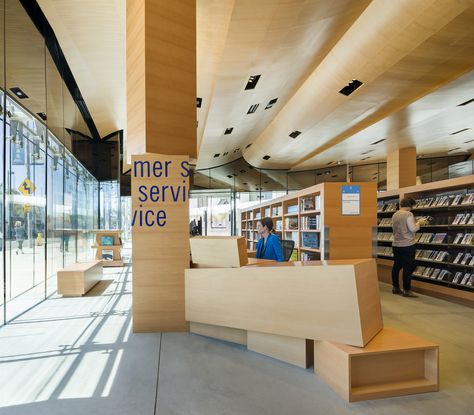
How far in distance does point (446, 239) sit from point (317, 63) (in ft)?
13.6

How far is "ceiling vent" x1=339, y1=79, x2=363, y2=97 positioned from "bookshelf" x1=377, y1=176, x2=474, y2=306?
2.26 meters

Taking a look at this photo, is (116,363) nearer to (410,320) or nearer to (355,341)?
(355,341)

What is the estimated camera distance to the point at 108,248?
10875 millimetres

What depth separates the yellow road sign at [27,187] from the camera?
18.4 ft

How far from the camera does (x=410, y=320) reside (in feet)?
15.5

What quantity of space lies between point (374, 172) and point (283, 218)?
27.1 feet

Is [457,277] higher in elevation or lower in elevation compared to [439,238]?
lower

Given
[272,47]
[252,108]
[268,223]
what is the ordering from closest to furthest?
[268,223] < [272,47] < [252,108]

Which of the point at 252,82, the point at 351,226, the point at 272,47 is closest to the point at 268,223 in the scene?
the point at 351,226

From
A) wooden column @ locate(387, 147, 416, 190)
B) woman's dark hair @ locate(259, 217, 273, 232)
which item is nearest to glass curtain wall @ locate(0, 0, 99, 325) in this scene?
woman's dark hair @ locate(259, 217, 273, 232)

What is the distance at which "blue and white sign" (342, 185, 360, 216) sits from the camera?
5465 millimetres

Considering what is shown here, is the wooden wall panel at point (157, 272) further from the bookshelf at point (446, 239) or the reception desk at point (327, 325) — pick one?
the bookshelf at point (446, 239)

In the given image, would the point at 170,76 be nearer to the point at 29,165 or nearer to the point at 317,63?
the point at 29,165

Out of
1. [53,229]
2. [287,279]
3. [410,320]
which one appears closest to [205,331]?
[287,279]
